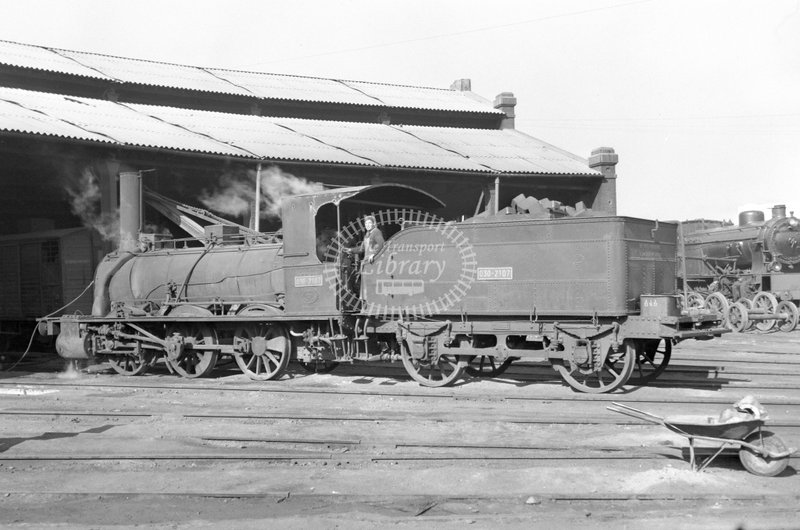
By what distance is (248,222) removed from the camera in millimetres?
21047

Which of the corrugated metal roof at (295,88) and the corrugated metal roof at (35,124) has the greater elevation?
the corrugated metal roof at (295,88)

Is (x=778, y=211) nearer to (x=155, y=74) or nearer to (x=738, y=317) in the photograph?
(x=738, y=317)

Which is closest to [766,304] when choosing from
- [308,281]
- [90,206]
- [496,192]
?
[496,192]

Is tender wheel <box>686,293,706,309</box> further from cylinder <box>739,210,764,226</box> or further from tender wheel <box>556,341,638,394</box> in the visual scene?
tender wheel <box>556,341,638,394</box>

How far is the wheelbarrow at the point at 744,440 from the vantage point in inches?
227

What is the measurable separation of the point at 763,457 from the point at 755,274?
1669 centimetres

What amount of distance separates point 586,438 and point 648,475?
1.45m

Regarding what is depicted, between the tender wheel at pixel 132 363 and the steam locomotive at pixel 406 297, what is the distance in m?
0.03

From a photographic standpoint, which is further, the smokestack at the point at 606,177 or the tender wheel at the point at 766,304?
the smokestack at the point at 606,177

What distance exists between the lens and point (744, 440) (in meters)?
5.98

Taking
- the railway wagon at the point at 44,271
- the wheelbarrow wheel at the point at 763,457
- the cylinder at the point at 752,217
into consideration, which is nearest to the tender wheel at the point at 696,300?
the cylinder at the point at 752,217

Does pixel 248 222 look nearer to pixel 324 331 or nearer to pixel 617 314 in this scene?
pixel 324 331

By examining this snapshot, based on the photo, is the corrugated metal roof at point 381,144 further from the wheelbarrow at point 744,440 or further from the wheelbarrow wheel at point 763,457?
the wheelbarrow wheel at point 763,457

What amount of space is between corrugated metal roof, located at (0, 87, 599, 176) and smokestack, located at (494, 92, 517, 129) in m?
2.52
